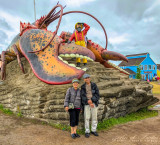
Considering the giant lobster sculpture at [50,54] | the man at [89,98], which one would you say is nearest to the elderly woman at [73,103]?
the man at [89,98]

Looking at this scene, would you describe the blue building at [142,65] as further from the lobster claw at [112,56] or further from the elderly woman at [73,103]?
the elderly woman at [73,103]

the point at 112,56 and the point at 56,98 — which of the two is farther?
the point at 112,56

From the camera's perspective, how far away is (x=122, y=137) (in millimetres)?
3260

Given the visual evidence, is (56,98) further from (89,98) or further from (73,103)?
(89,98)

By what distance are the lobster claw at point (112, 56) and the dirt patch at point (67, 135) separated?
2.86 meters

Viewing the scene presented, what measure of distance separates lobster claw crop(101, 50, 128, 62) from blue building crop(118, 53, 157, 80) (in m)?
21.8

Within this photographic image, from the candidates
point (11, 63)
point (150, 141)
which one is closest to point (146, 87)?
point (150, 141)

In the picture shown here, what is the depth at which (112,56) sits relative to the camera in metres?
6.33

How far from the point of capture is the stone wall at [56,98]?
13.0ft

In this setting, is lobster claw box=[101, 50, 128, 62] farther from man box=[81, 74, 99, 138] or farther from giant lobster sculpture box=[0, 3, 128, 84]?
man box=[81, 74, 99, 138]

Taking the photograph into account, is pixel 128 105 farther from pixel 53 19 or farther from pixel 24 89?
pixel 53 19

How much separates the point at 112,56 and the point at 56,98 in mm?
3361

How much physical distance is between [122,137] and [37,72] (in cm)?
304

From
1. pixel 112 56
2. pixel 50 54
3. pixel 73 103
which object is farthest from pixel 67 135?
pixel 112 56
